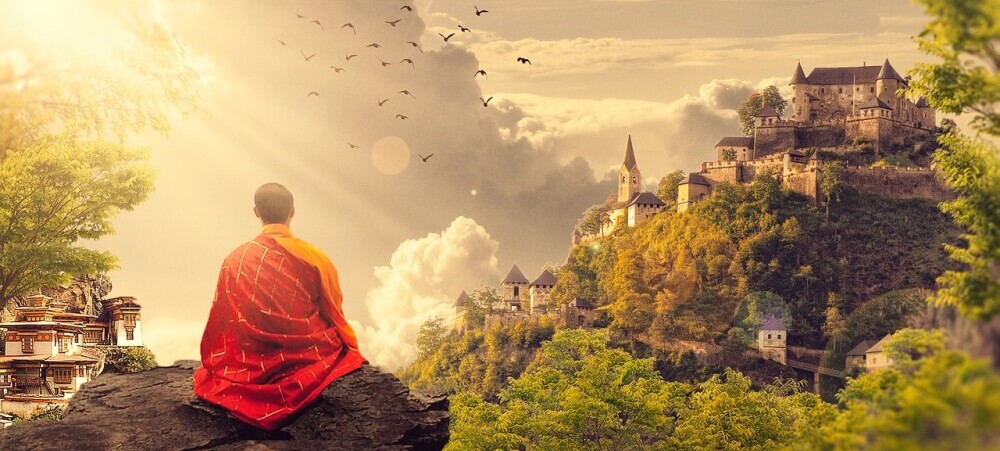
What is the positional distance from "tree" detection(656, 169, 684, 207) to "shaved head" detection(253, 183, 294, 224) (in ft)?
256

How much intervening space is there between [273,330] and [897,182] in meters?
80.1

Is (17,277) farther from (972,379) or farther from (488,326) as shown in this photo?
(488,326)

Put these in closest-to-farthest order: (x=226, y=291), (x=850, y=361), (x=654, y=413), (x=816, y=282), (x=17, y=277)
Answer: (x=226, y=291) < (x=17, y=277) < (x=654, y=413) < (x=850, y=361) < (x=816, y=282)

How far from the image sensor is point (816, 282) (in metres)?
83.4

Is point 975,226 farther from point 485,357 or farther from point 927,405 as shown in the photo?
point 485,357

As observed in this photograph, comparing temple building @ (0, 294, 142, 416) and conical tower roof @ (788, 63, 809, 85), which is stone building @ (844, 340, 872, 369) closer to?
conical tower roof @ (788, 63, 809, 85)

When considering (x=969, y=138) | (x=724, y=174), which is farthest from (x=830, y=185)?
(x=969, y=138)

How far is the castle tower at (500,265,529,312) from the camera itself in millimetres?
95375

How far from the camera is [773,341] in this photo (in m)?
79.5

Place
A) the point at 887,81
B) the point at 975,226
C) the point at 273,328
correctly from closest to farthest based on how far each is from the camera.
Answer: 1. the point at 975,226
2. the point at 273,328
3. the point at 887,81

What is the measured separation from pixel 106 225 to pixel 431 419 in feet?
55.1

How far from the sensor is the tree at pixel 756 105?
3861 inches

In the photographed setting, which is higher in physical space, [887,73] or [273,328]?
[887,73]

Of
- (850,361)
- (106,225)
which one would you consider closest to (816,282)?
(850,361)
